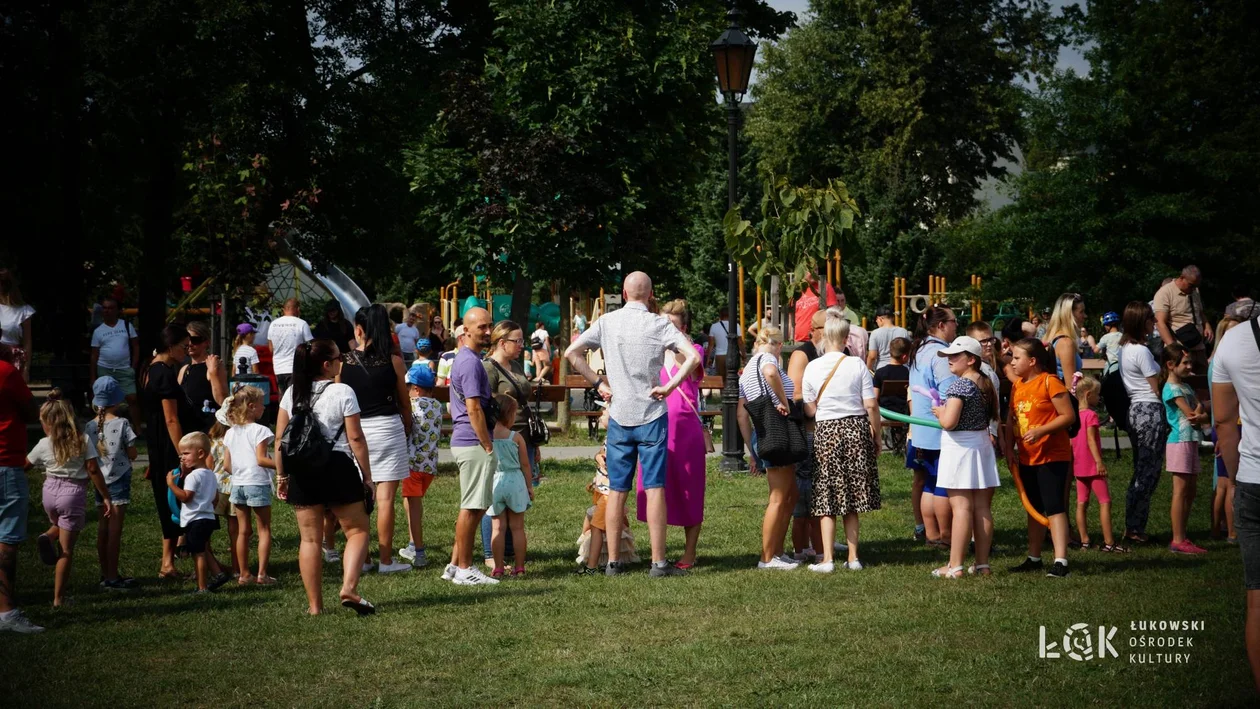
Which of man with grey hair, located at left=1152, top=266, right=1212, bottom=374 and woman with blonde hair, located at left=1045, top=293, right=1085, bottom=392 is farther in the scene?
man with grey hair, located at left=1152, top=266, right=1212, bottom=374

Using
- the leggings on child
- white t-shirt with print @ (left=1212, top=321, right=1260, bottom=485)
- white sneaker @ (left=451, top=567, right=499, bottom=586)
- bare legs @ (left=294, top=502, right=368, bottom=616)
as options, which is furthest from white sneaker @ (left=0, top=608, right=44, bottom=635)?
the leggings on child

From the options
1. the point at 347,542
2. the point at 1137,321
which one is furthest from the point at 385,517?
the point at 1137,321

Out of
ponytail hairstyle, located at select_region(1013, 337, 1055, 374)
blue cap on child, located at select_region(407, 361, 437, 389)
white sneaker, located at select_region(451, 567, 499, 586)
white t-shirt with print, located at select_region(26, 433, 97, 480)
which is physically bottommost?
white sneaker, located at select_region(451, 567, 499, 586)

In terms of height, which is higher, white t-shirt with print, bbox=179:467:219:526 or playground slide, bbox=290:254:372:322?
playground slide, bbox=290:254:372:322

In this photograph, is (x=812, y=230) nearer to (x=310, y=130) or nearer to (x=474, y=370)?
(x=474, y=370)

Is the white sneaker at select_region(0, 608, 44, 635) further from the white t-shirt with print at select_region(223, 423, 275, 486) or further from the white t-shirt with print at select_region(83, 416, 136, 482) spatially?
the white t-shirt with print at select_region(223, 423, 275, 486)

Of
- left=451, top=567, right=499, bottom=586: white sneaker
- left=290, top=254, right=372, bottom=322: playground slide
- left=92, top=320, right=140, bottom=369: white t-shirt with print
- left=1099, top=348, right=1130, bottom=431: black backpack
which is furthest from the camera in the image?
left=290, top=254, right=372, bottom=322: playground slide

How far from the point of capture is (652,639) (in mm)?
7402

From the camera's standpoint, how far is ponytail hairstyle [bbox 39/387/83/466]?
839 centimetres

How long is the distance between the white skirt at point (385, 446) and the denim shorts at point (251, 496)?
2.61 feet

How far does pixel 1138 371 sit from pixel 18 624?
8828mm

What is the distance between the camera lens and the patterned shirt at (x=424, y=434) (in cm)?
1041

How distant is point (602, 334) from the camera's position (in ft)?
31.5

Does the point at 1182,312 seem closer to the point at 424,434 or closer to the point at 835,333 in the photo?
the point at 835,333
